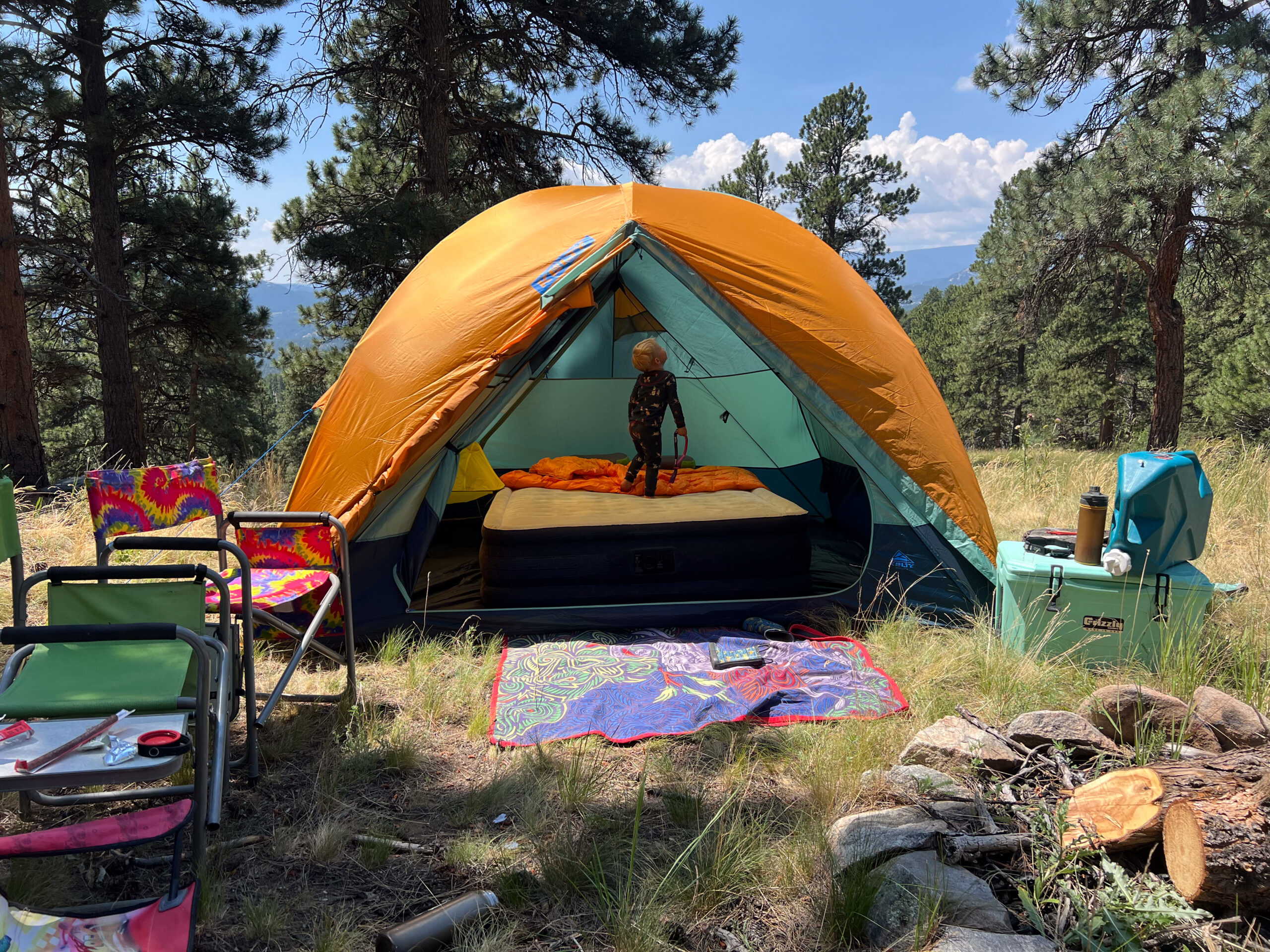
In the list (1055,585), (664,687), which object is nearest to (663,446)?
(664,687)

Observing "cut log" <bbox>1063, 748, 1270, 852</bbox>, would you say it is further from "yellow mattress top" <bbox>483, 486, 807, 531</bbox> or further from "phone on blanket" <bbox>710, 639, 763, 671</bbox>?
"yellow mattress top" <bbox>483, 486, 807, 531</bbox>

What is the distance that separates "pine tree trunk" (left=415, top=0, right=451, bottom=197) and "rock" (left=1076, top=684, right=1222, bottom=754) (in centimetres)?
748

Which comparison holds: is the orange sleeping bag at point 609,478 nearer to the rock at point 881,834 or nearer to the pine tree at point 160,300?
the rock at point 881,834

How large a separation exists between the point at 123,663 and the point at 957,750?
2377 millimetres

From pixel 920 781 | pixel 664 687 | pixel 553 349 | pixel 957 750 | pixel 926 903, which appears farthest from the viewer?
pixel 553 349

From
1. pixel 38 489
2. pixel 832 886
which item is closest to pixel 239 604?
pixel 832 886

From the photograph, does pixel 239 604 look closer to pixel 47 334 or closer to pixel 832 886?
pixel 832 886

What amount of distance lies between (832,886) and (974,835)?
416 mm

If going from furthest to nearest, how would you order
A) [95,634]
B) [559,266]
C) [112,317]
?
[112,317] → [559,266] → [95,634]

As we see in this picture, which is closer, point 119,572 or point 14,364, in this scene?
point 119,572

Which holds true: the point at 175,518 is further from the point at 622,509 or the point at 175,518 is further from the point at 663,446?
the point at 663,446

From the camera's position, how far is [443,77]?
7.59 metres

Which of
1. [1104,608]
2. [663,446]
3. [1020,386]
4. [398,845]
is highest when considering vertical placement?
[1020,386]

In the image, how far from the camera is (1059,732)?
90.3 inches
